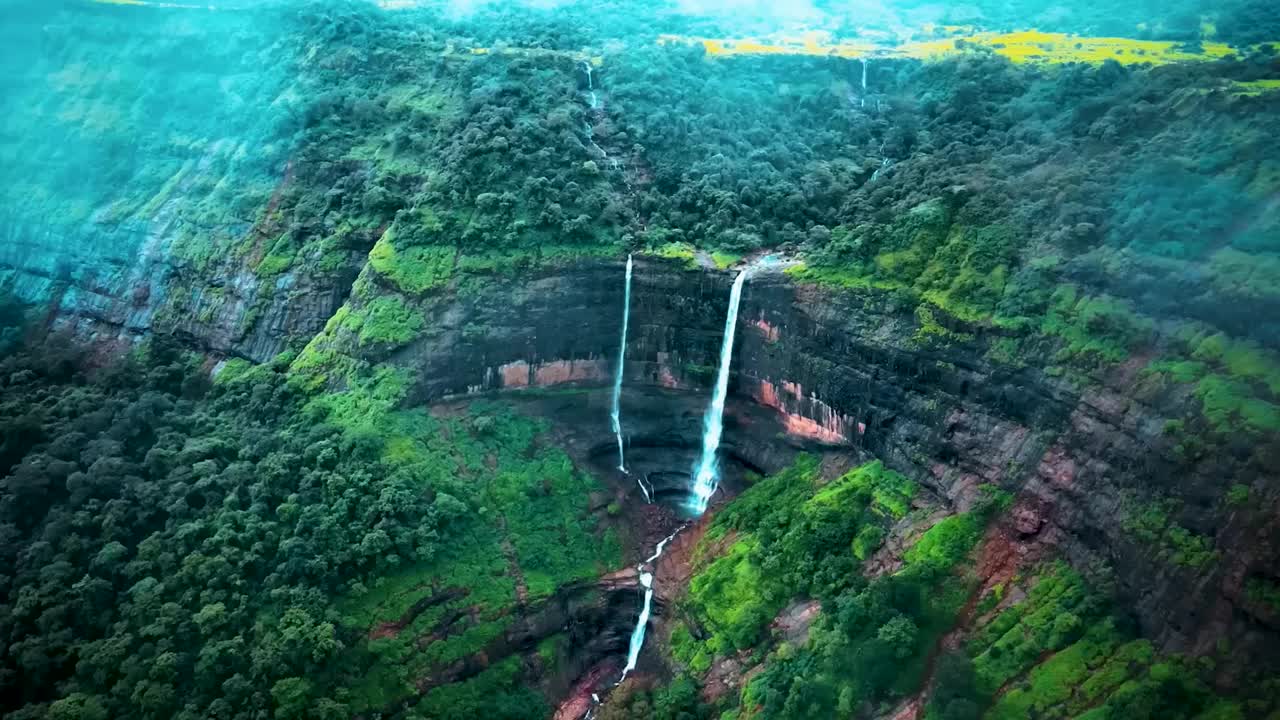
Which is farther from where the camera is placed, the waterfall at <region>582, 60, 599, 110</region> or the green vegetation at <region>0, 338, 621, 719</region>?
the waterfall at <region>582, 60, 599, 110</region>

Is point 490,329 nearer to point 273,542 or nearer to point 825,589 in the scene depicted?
point 273,542

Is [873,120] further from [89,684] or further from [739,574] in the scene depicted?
[89,684]

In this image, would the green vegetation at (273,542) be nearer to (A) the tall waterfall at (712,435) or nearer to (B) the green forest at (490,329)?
(B) the green forest at (490,329)

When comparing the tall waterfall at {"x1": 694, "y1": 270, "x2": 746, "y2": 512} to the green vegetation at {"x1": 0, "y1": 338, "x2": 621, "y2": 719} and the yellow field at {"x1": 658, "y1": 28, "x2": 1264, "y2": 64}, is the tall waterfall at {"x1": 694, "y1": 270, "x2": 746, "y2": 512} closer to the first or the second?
the green vegetation at {"x1": 0, "y1": 338, "x2": 621, "y2": 719}

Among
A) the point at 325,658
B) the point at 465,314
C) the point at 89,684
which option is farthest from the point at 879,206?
the point at 89,684

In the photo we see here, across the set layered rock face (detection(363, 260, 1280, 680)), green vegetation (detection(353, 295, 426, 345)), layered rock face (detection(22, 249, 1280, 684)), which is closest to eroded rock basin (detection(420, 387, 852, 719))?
layered rock face (detection(22, 249, 1280, 684))

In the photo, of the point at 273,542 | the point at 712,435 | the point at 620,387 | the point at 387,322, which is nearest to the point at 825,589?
the point at 712,435

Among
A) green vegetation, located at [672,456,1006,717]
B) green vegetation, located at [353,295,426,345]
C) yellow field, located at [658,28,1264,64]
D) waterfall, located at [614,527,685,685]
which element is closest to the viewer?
green vegetation, located at [672,456,1006,717]
